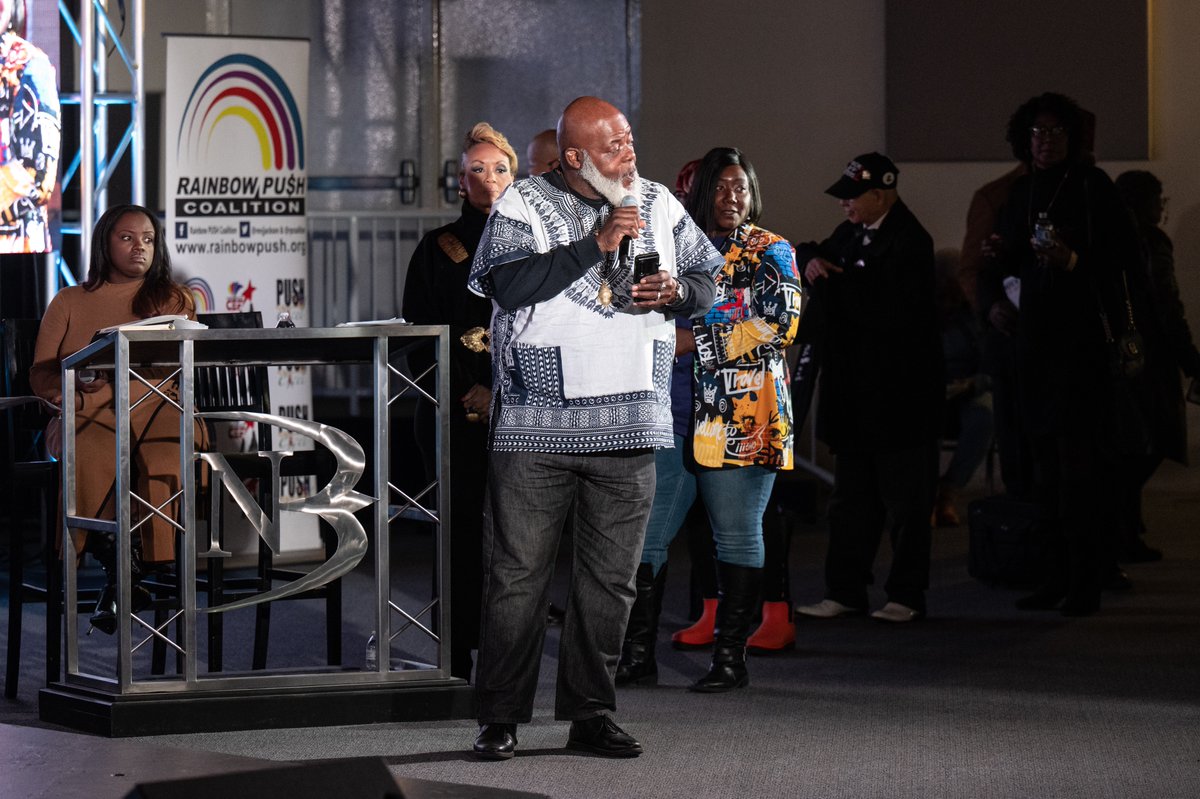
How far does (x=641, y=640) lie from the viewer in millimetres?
4395

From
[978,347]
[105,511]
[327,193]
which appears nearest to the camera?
[105,511]

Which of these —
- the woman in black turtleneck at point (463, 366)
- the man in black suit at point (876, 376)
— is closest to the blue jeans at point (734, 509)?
the woman in black turtleneck at point (463, 366)

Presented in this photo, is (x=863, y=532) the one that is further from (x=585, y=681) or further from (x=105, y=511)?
(x=105, y=511)

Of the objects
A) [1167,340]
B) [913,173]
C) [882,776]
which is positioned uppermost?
[913,173]

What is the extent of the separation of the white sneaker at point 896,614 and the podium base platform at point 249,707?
183 centimetres

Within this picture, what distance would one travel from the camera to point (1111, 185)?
5.44 metres

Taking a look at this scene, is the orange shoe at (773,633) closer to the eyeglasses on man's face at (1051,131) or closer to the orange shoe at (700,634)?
the orange shoe at (700,634)

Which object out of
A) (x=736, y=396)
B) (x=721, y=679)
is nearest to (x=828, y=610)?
(x=721, y=679)

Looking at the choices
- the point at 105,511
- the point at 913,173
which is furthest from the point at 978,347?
the point at 105,511

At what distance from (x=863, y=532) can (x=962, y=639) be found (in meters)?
0.53

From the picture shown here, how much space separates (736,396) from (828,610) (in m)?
1.43

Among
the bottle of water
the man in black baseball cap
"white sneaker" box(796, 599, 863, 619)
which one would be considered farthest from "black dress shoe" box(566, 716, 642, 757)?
the man in black baseball cap

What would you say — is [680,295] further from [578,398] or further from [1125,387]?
[1125,387]

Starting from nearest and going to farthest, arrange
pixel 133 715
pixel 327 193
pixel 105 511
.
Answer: pixel 133 715
pixel 105 511
pixel 327 193
